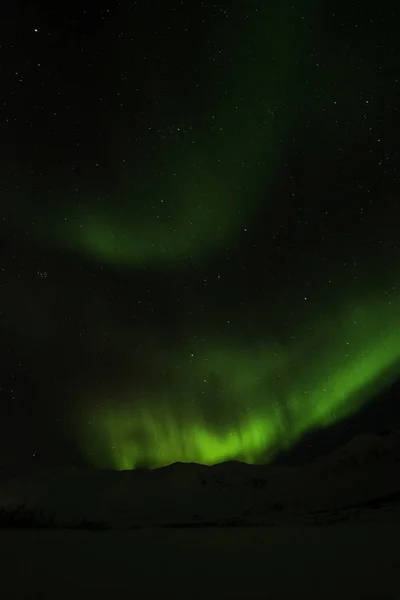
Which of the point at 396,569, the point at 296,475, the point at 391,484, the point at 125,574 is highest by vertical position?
the point at 296,475

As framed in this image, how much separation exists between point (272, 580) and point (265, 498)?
4300 cm

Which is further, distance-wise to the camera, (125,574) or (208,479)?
(208,479)

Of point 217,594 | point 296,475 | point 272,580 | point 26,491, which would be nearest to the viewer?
point 217,594

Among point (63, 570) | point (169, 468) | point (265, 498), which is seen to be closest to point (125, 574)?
point (63, 570)

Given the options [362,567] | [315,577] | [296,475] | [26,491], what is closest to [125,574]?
[315,577]

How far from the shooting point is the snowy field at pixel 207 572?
5598 millimetres

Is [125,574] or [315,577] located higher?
[125,574]

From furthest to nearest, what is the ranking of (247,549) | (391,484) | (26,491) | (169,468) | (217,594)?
(169,468) → (391,484) → (26,491) → (247,549) → (217,594)

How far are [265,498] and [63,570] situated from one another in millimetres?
42544

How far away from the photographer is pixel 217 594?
18.4 feet

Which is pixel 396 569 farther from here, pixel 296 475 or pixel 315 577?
pixel 296 475

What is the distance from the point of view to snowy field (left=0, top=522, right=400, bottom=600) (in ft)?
18.4

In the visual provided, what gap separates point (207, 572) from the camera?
22.8 ft

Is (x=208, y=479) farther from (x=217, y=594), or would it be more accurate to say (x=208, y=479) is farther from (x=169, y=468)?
(x=217, y=594)
